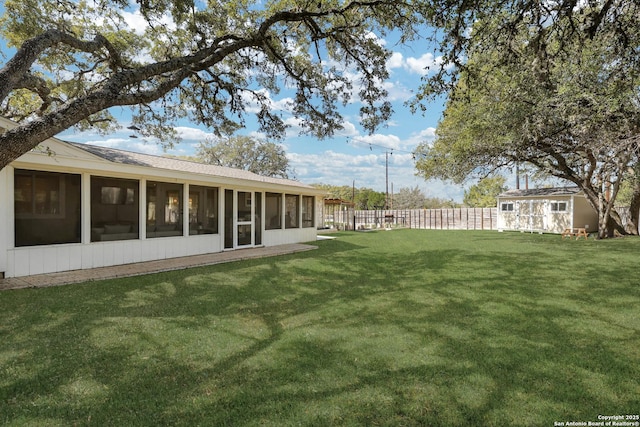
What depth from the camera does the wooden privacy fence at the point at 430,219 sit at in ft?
73.6

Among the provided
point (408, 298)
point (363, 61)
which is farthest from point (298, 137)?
point (408, 298)

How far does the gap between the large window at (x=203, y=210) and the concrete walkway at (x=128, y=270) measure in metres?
0.79

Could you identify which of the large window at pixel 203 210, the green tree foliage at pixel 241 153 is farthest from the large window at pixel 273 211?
the green tree foliage at pixel 241 153

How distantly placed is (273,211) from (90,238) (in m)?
5.61

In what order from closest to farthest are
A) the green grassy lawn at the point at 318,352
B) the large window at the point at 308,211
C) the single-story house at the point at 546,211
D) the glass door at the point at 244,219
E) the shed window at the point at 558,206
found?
1. the green grassy lawn at the point at 318,352
2. the glass door at the point at 244,219
3. the large window at the point at 308,211
4. the single-story house at the point at 546,211
5. the shed window at the point at 558,206

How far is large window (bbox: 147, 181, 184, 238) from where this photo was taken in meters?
7.83

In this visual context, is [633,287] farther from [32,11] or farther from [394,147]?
[394,147]

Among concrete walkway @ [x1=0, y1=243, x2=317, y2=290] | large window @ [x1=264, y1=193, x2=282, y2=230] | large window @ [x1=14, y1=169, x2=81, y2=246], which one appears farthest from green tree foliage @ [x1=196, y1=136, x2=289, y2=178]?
large window @ [x1=14, y1=169, x2=81, y2=246]

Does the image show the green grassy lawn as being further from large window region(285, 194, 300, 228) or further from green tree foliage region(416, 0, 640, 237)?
large window region(285, 194, 300, 228)

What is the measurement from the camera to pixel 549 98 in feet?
28.5

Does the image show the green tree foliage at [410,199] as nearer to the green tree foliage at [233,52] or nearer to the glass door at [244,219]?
the glass door at [244,219]

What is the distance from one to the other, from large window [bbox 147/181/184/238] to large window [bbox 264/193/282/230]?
10.4 feet

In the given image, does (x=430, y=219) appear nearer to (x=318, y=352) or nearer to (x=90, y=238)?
(x=90, y=238)

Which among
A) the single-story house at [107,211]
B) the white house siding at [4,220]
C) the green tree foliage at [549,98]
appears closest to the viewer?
the green tree foliage at [549,98]
